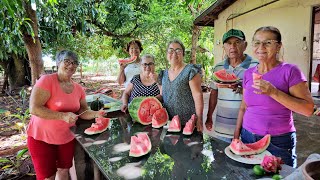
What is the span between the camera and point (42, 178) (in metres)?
2.71

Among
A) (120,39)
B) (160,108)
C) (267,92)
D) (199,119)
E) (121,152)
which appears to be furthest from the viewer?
(120,39)

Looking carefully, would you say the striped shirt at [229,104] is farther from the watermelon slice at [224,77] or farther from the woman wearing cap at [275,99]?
the woman wearing cap at [275,99]

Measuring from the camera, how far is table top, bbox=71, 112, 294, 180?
157 cm

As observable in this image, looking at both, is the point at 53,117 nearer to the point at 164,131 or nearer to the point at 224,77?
the point at 164,131

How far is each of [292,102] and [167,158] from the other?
1093 mm

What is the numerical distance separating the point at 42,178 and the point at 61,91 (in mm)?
1044

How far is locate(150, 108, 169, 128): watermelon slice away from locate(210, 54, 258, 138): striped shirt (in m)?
0.72

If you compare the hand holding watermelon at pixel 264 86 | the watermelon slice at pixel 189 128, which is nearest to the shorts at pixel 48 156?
the watermelon slice at pixel 189 128

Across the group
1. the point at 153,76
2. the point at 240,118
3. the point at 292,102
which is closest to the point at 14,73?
the point at 153,76

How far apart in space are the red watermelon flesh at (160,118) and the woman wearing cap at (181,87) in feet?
0.43

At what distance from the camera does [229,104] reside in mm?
2787

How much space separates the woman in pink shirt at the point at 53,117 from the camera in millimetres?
2506

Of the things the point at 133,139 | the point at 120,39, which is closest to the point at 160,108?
the point at 133,139

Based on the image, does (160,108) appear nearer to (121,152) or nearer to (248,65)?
(121,152)
